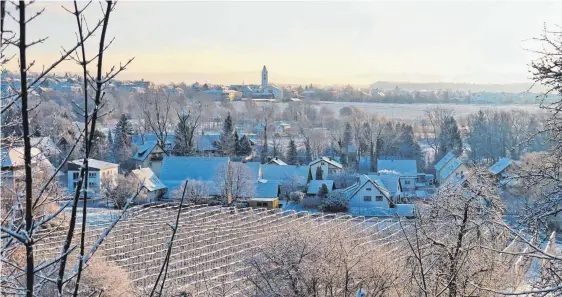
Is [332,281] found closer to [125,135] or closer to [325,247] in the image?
[325,247]

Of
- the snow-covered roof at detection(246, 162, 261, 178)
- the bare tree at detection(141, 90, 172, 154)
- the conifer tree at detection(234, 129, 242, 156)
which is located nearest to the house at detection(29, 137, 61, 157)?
the snow-covered roof at detection(246, 162, 261, 178)

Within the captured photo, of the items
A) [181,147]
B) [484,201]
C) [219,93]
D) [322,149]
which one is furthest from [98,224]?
[219,93]

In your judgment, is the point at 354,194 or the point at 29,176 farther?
the point at 354,194

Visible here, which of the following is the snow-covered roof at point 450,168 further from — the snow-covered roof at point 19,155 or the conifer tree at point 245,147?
the snow-covered roof at point 19,155

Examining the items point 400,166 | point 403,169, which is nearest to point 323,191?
point 403,169

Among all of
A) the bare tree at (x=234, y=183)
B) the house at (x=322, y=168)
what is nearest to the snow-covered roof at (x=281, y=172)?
the house at (x=322, y=168)

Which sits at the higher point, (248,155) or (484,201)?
(484,201)
